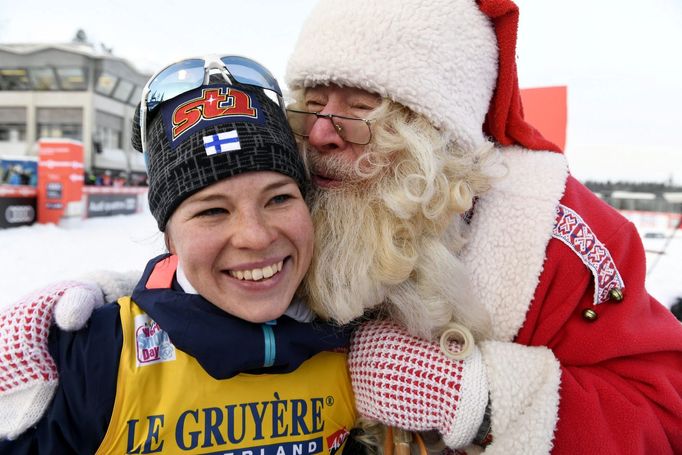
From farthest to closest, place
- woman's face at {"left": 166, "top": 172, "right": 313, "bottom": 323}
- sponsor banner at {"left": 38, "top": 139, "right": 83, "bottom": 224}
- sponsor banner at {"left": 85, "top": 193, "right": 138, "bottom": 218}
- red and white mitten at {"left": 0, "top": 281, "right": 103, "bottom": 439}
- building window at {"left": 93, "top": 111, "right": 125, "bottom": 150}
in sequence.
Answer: building window at {"left": 93, "top": 111, "right": 125, "bottom": 150} < sponsor banner at {"left": 85, "top": 193, "right": 138, "bottom": 218} < sponsor banner at {"left": 38, "top": 139, "right": 83, "bottom": 224} < woman's face at {"left": 166, "top": 172, "right": 313, "bottom": 323} < red and white mitten at {"left": 0, "top": 281, "right": 103, "bottom": 439}

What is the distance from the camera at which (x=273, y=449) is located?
4.03ft

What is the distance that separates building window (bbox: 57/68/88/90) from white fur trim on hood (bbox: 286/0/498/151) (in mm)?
27639

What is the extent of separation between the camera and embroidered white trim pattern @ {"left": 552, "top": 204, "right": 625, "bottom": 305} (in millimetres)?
1213

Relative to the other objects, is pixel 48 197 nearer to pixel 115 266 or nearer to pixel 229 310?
pixel 115 266

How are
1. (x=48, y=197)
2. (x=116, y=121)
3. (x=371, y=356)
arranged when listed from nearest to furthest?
(x=371, y=356) → (x=48, y=197) → (x=116, y=121)

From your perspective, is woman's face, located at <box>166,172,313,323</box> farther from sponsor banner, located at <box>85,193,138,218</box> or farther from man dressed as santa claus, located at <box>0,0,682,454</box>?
sponsor banner, located at <box>85,193,138,218</box>

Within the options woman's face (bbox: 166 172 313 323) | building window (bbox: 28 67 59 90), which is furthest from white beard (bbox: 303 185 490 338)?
building window (bbox: 28 67 59 90)

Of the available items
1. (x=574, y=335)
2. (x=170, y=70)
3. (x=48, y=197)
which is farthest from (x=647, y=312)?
(x=48, y=197)

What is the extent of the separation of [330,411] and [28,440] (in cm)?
74

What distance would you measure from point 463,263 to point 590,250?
0.34m

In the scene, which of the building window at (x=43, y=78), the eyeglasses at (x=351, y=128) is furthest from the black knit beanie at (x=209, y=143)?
the building window at (x=43, y=78)

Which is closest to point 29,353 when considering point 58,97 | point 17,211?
point 17,211

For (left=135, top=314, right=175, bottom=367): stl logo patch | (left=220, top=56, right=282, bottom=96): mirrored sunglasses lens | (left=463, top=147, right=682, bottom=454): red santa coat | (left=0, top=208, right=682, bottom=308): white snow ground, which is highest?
(left=220, top=56, right=282, bottom=96): mirrored sunglasses lens

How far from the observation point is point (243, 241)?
1079 mm
